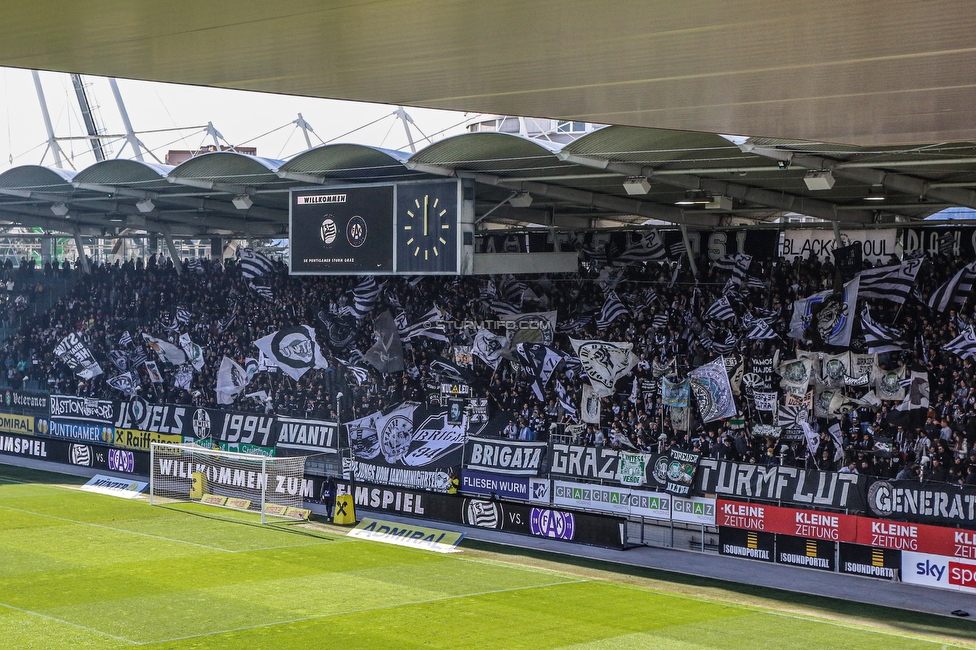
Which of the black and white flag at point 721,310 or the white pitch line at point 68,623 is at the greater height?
the black and white flag at point 721,310

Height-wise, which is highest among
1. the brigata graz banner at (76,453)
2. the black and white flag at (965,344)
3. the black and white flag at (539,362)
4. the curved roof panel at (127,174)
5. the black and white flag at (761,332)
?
the curved roof panel at (127,174)

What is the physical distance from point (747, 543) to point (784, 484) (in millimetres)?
1493

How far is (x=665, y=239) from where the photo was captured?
28.7 metres

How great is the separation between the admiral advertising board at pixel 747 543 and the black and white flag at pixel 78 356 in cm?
2310

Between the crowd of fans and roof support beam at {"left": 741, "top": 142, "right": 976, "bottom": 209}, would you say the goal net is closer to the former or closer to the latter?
the crowd of fans

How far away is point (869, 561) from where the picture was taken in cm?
2034

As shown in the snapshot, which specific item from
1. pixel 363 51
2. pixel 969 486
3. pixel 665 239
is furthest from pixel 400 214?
pixel 363 51

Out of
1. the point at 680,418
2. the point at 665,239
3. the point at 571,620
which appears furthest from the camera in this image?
the point at 665,239

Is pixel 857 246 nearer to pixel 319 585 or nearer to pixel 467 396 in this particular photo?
pixel 467 396

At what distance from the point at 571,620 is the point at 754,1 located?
1513cm

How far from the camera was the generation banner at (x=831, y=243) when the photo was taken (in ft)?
81.6

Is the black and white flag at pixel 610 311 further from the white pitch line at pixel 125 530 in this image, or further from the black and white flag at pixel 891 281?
the white pitch line at pixel 125 530

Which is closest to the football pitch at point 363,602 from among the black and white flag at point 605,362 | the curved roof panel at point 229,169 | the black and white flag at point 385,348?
the black and white flag at point 605,362

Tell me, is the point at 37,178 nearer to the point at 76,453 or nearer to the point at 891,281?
the point at 76,453
